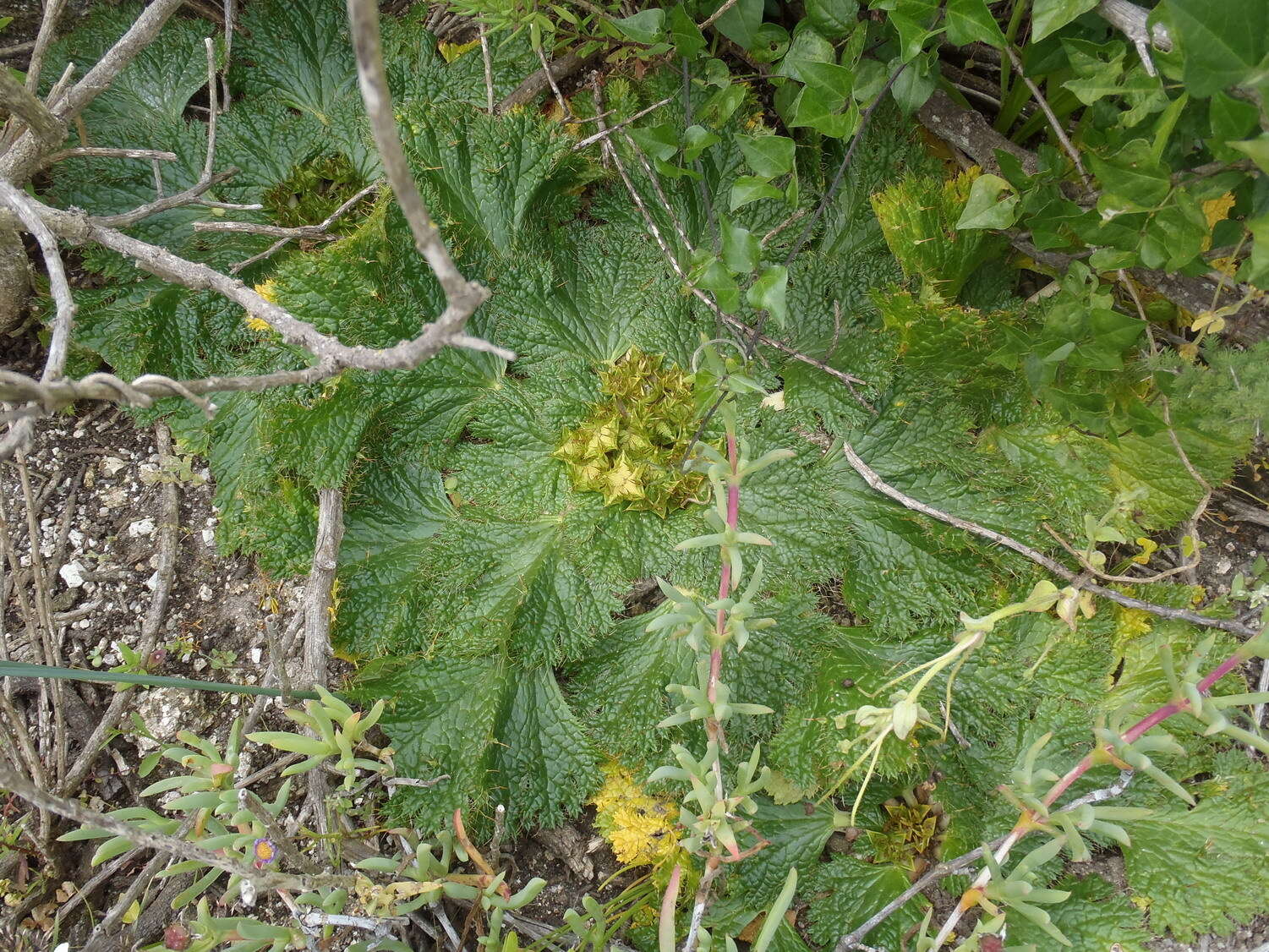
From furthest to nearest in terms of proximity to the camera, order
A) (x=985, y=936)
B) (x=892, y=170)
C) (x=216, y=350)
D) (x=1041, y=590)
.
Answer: (x=216, y=350) < (x=892, y=170) < (x=985, y=936) < (x=1041, y=590)

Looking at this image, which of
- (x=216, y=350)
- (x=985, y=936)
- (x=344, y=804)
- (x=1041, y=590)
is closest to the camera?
(x=1041, y=590)

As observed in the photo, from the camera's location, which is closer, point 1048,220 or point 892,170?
point 1048,220

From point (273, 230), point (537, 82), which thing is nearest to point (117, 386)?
point (273, 230)

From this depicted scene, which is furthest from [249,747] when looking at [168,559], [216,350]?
[216,350]

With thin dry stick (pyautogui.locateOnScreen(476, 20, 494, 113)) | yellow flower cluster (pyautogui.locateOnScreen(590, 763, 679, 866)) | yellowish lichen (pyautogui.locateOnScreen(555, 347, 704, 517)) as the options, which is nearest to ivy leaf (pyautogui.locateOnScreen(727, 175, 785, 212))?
yellowish lichen (pyautogui.locateOnScreen(555, 347, 704, 517))

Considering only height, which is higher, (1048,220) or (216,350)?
(216,350)

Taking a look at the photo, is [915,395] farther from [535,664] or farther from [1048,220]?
[535,664]

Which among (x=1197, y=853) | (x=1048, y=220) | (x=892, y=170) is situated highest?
(x=892, y=170)

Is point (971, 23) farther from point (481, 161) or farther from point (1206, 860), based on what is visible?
point (1206, 860)

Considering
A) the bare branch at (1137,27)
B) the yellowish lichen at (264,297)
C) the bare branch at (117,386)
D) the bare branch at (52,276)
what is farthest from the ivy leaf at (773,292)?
the bare branch at (52,276)
